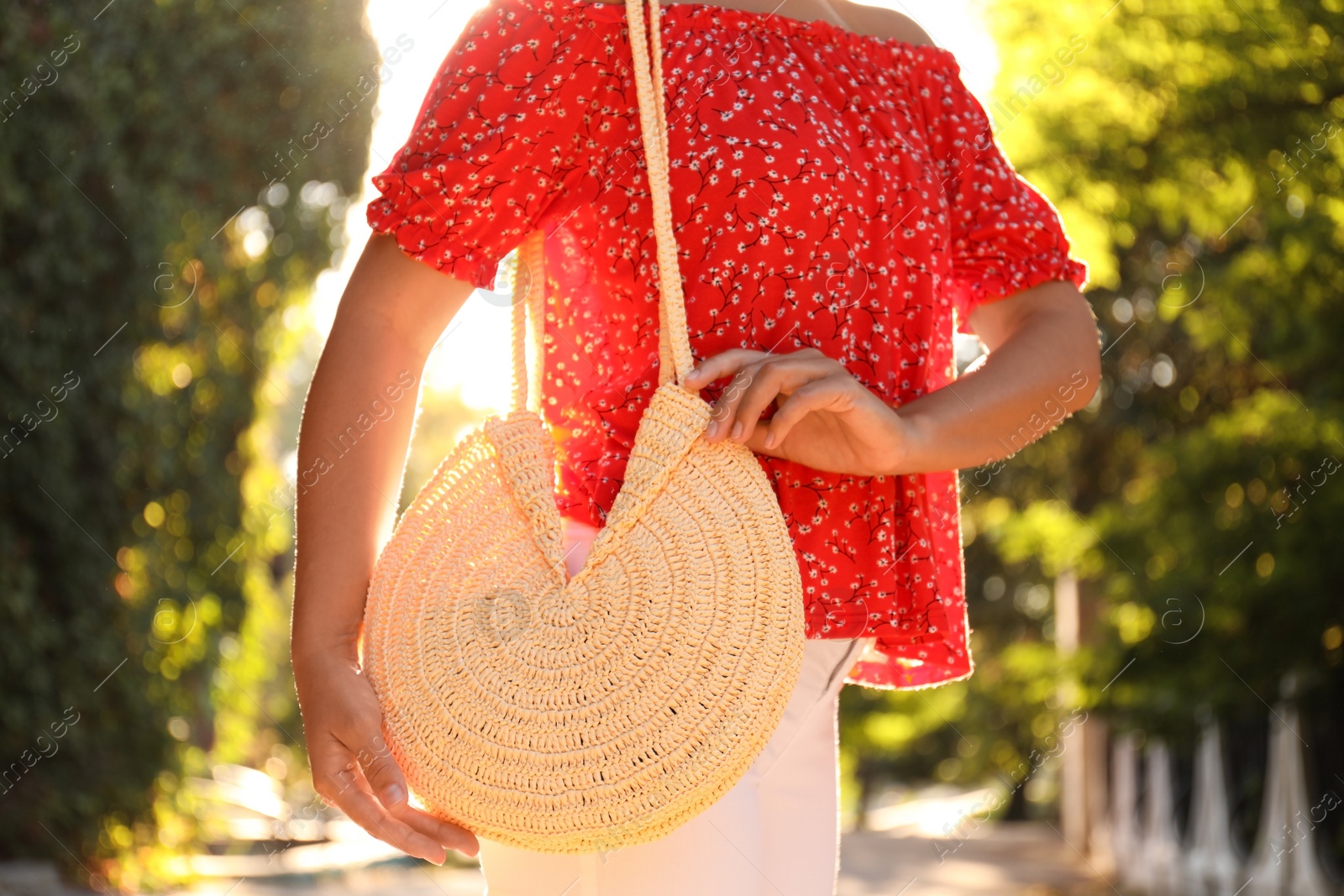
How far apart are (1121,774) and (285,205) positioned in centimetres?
833

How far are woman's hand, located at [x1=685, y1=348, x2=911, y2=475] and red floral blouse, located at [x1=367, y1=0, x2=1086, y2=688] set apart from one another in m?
0.06

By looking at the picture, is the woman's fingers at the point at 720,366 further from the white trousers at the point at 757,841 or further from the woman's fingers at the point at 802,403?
the white trousers at the point at 757,841

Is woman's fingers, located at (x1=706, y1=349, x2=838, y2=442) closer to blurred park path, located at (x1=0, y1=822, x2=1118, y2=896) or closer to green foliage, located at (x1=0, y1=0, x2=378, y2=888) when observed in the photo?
green foliage, located at (x1=0, y1=0, x2=378, y2=888)

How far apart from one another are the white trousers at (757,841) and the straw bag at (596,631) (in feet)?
0.23

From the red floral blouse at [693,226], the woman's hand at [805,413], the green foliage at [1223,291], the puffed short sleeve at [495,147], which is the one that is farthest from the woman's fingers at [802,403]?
the green foliage at [1223,291]

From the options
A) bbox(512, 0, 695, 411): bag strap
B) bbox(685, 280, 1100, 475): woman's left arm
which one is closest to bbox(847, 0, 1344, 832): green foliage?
bbox(685, 280, 1100, 475): woman's left arm

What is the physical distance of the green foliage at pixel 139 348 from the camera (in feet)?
21.1

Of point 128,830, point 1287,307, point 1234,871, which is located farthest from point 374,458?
point 1234,871

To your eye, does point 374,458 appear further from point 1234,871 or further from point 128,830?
point 1234,871

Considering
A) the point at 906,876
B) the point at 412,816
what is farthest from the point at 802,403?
the point at 906,876

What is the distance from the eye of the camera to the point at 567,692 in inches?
47.6

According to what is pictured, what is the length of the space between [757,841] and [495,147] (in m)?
0.72

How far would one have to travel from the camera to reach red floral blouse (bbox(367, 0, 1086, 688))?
135 centimetres

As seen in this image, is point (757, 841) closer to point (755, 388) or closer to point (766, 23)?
point (755, 388)
